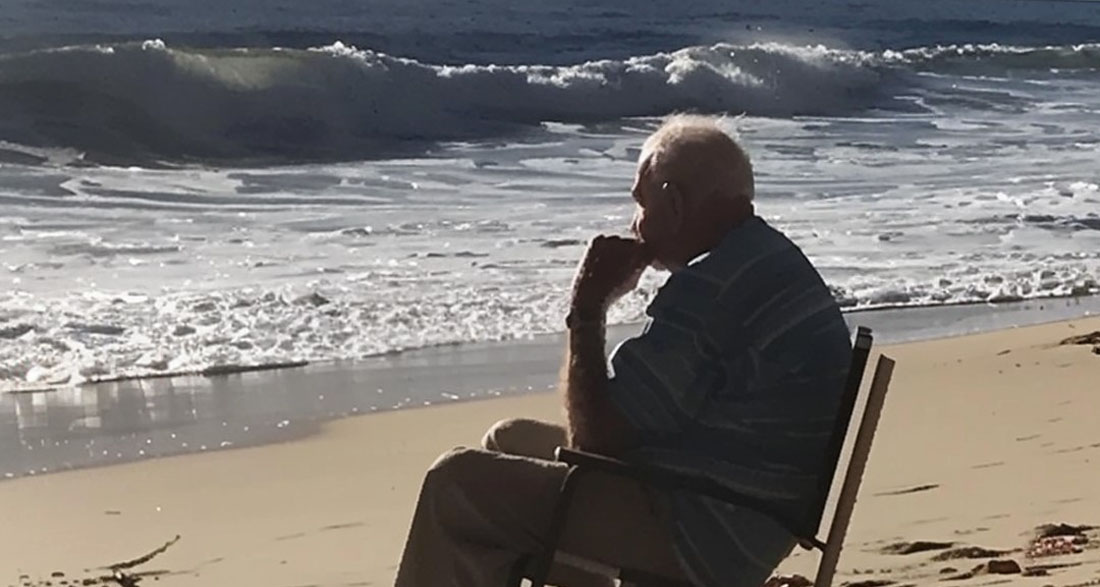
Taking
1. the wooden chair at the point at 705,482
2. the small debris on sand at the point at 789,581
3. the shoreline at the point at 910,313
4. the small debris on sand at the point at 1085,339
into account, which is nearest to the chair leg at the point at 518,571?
the wooden chair at the point at 705,482

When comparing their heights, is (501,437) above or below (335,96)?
above

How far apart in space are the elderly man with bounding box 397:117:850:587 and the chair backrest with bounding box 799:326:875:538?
0.07 feet

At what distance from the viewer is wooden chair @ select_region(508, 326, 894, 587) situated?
330cm

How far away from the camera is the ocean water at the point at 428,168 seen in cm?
887

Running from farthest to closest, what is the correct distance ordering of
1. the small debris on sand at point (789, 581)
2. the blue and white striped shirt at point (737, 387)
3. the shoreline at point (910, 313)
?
the shoreline at point (910, 313) < the small debris on sand at point (789, 581) < the blue and white striped shirt at point (737, 387)

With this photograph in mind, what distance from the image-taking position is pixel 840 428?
10.9ft

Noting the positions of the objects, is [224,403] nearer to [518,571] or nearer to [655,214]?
[518,571]

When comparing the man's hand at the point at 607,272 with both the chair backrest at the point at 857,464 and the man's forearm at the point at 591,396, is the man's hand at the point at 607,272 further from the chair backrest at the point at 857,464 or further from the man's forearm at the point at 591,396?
the chair backrest at the point at 857,464

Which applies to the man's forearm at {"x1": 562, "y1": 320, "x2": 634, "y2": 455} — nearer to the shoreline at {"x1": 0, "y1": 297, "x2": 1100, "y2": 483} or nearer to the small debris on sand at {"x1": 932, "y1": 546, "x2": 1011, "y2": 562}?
the small debris on sand at {"x1": 932, "y1": 546, "x2": 1011, "y2": 562}

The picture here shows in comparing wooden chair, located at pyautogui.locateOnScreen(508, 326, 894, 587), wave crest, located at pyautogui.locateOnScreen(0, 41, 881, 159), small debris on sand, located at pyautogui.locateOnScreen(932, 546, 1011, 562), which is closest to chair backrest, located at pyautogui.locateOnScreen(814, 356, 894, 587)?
wooden chair, located at pyautogui.locateOnScreen(508, 326, 894, 587)

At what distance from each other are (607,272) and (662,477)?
38 cm

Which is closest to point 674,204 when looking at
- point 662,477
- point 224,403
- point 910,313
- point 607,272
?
point 607,272

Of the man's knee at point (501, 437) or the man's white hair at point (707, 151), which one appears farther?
the man's knee at point (501, 437)

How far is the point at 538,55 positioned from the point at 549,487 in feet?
84.8
